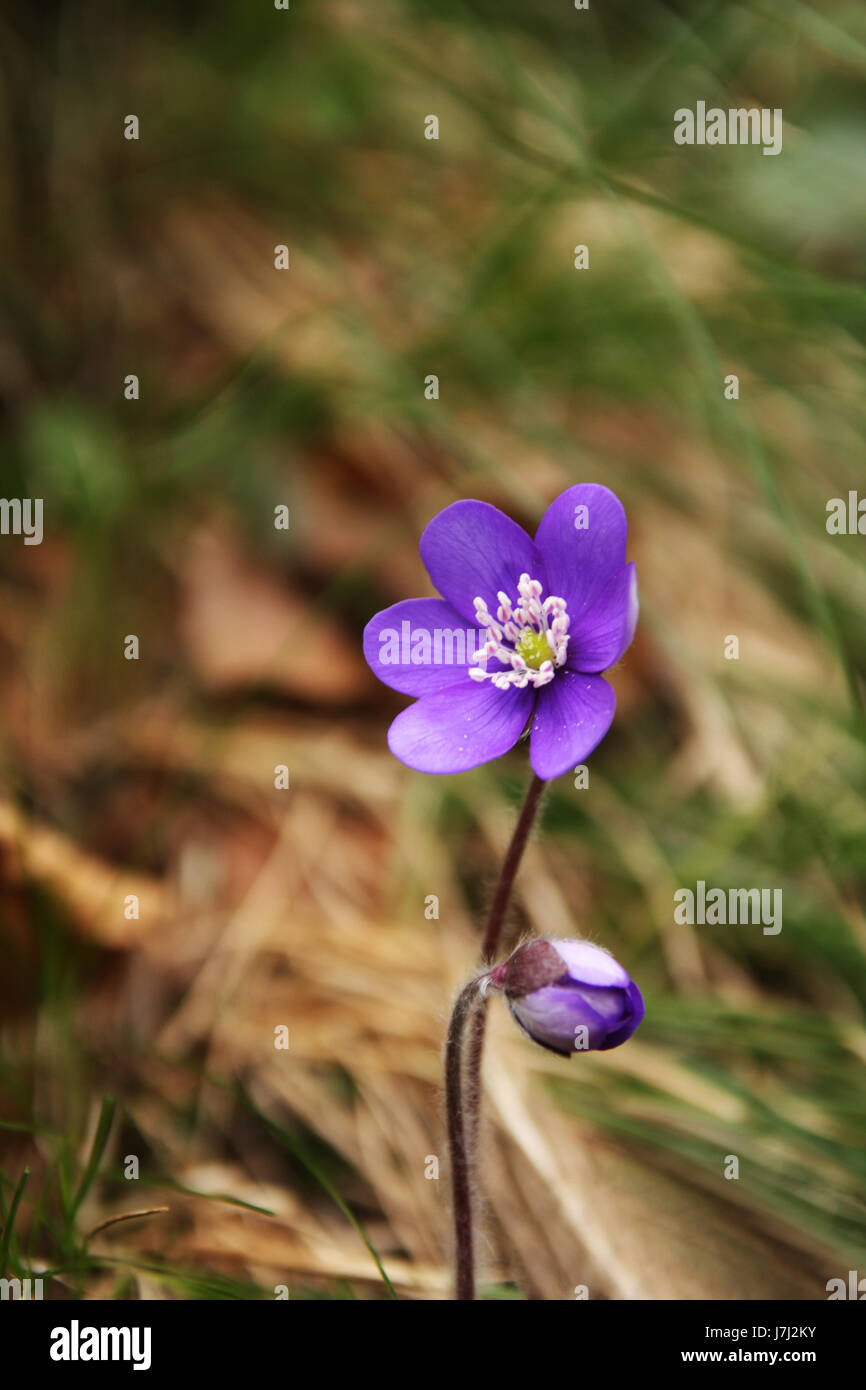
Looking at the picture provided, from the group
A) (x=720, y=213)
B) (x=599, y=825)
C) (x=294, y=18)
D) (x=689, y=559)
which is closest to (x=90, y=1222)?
(x=599, y=825)

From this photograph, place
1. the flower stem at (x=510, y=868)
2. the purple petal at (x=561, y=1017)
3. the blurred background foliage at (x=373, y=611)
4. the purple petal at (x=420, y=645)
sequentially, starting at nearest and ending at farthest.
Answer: the purple petal at (x=561, y=1017) → the flower stem at (x=510, y=868) → the purple petal at (x=420, y=645) → the blurred background foliage at (x=373, y=611)

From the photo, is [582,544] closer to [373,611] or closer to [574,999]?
[574,999]

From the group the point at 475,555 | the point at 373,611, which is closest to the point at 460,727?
the point at 475,555

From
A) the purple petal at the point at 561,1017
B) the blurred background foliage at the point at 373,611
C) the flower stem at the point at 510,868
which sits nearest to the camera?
the purple petal at the point at 561,1017

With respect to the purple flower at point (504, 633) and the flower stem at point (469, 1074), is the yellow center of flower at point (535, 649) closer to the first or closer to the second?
the purple flower at point (504, 633)

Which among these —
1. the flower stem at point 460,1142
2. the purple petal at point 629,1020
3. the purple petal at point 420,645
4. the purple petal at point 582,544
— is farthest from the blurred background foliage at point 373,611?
the purple petal at point 629,1020

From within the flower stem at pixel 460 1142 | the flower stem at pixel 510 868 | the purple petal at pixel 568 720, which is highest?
the purple petal at pixel 568 720
